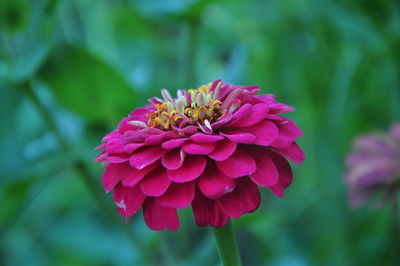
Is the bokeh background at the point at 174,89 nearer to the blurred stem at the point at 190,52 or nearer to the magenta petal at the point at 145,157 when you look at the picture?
the blurred stem at the point at 190,52

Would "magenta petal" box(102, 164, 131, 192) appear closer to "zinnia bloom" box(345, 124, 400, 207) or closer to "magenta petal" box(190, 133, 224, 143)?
"magenta petal" box(190, 133, 224, 143)

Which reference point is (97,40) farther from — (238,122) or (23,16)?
(238,122)

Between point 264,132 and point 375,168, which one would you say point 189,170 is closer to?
point 264,132

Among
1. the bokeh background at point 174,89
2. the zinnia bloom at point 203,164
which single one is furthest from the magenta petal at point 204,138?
the bokeh background at point 174,89

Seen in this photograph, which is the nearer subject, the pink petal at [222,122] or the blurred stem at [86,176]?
the pink petal at [222,122]

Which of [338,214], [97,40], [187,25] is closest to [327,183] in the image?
[338,214]

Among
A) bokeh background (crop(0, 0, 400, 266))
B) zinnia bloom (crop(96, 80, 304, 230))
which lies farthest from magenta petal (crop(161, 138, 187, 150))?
bokeh background (crop(0, 0, 400, 266))
